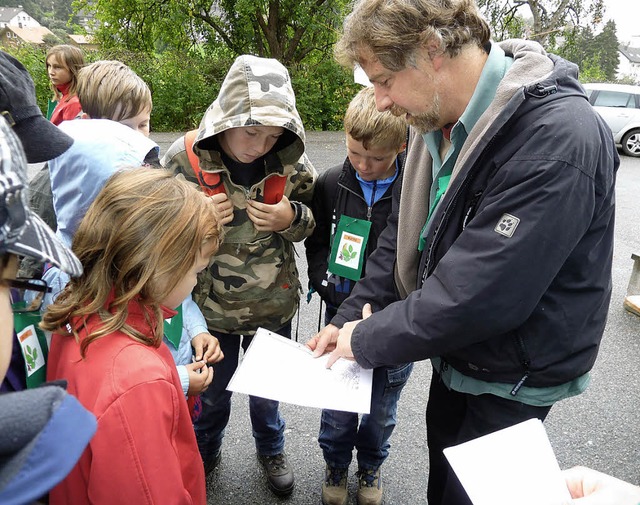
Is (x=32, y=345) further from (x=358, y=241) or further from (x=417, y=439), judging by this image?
(x=417, y=439)

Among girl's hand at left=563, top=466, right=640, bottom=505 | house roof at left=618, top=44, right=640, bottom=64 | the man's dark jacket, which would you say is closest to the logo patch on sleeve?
the man's dark jacket

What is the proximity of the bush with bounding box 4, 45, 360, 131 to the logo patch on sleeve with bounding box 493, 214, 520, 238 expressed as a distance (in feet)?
35.2

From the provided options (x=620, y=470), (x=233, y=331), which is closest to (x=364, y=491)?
(x=233, y=331)

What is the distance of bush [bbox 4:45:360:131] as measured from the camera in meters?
11.1

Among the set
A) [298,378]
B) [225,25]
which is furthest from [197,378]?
[225,25]

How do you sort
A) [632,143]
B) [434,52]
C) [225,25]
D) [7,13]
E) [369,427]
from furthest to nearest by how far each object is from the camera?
1. [7,13]
2. [225,25]
3. [632,143]
4. [369,427]
5. [434,52]

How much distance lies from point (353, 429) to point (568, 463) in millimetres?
1247

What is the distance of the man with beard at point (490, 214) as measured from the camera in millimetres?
1287

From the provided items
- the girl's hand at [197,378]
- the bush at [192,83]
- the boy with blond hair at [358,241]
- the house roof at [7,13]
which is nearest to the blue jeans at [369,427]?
the boy with blond hair at [358,241]

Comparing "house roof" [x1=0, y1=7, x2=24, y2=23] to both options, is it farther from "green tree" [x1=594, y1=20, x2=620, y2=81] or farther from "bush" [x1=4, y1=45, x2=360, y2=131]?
"bush" [x1=4, y1=45, x2=360, y2=131]

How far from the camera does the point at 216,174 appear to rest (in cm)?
204

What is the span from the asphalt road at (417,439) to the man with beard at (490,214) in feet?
1.88

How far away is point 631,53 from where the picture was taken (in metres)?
63.5

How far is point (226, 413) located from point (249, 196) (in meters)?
1.00
